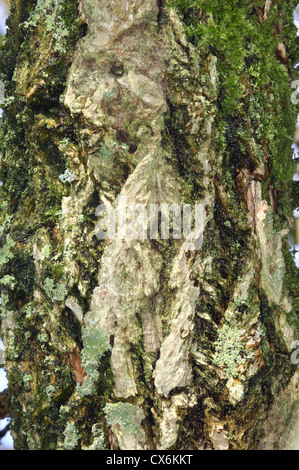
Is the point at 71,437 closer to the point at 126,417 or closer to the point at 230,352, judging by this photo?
the point at 126,417

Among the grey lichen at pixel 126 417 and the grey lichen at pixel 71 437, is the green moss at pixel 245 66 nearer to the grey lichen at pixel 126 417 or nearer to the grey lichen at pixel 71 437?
the grey lichen at pixel 126 417

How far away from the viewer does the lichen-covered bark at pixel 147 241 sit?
4.63ft

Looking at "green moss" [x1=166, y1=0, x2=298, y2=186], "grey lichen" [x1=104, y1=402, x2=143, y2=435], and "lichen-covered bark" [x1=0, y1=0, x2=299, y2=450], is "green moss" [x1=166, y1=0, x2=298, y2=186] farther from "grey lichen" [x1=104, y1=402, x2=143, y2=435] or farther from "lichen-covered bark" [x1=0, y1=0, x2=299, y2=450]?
"grey lichen" [x1=104, y1=402, x2=143, y2=435]

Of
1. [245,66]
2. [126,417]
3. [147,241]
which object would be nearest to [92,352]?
[126,417]

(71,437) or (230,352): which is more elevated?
(230,352)

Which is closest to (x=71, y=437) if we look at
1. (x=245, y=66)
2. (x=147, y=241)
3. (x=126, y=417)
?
(x=126, y=417)

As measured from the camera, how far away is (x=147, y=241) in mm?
1431

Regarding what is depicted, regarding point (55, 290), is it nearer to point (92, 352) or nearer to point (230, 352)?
point (92, 352)

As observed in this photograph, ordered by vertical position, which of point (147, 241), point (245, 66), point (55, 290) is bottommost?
point (55, 290)

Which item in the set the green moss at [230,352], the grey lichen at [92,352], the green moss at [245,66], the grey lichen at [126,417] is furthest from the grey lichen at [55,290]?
the green moss at [245,66]

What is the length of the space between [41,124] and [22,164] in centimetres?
20
